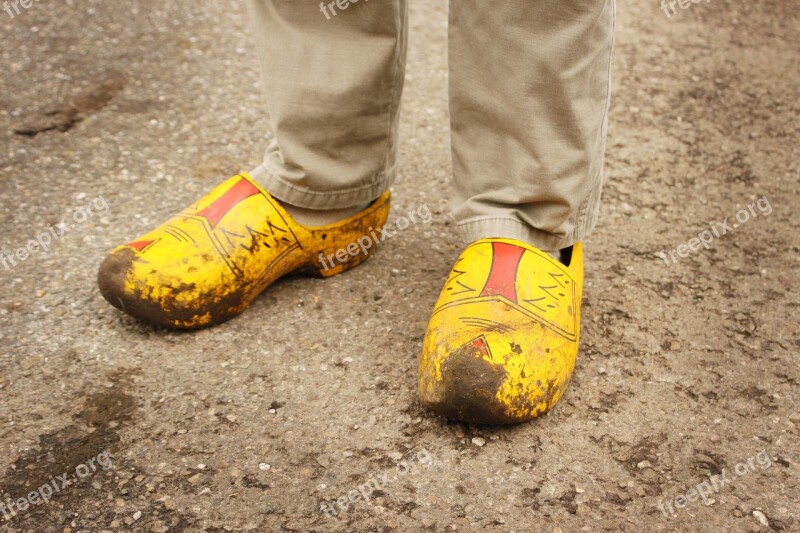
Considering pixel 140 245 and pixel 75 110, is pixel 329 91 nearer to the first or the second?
pixel 140 245

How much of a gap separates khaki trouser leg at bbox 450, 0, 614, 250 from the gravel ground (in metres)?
0.27

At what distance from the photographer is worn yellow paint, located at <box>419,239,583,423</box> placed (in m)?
1.23

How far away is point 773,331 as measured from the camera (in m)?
1.54

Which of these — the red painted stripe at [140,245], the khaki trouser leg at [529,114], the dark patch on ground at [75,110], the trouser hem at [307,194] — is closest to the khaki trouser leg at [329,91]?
the trouser hem at [307,194]

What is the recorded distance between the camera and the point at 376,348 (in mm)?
1480

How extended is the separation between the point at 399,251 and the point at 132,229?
58 cm

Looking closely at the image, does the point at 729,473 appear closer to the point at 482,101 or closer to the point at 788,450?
the point at 788,450

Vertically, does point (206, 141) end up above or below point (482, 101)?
below

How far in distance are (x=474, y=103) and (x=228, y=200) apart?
1.59 ft

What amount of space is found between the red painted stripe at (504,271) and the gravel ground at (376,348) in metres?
0.22

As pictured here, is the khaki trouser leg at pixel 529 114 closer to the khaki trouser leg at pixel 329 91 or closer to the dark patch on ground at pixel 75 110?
the khaki trouser leg at pixel 329 91

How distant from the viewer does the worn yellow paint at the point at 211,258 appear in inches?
55.7

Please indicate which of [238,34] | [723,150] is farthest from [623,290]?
[238,34]

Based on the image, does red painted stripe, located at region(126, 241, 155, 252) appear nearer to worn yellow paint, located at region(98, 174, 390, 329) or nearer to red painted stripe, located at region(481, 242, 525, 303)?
worn yellow paint, located at region(98, 174, 390, 329)
